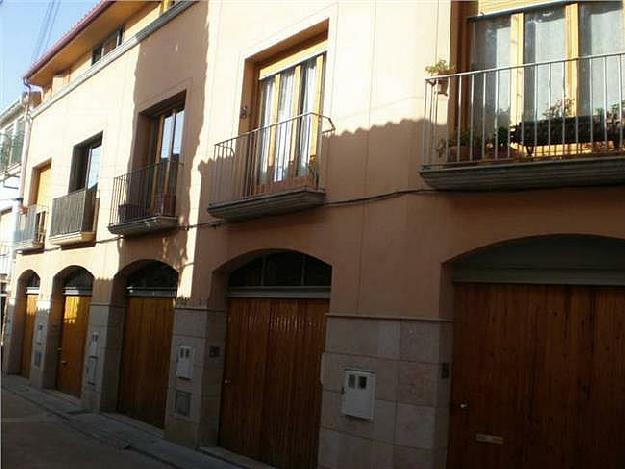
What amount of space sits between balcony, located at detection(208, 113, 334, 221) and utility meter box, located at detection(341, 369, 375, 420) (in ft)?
6.46

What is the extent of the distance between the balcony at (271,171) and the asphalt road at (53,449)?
3.42 metres

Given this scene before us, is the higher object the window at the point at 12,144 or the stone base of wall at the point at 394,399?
the window at the point at 12,144

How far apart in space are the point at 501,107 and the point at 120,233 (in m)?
7.05

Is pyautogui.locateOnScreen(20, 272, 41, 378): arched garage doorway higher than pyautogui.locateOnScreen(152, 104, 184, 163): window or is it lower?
lower

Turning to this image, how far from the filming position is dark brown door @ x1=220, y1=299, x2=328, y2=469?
7.68 metres

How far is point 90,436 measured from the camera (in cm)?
999

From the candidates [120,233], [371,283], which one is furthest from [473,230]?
[120,233]

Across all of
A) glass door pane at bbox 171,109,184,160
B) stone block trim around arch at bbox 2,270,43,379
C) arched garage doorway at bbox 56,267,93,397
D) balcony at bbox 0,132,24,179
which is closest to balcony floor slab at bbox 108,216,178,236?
glass door pane at bbox 171,109,184,160

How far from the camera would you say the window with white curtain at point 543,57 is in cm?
617

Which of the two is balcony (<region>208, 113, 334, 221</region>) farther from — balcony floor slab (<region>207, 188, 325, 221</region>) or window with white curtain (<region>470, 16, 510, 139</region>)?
window with white curtain (<region>470, 16, 510, 139</region>)

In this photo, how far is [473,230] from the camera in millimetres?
6031

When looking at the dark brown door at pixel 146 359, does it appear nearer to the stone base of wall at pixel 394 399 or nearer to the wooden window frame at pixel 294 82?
the wooden window frame at pixel 294 82

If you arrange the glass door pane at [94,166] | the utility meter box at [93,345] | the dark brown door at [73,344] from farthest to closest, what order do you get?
the glass door pane at [94,166] → the dark brown door at [73,344] → the utility meter box at [93,345]

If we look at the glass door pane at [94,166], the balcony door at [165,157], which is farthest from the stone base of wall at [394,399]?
the glass door pane at [94,166]
